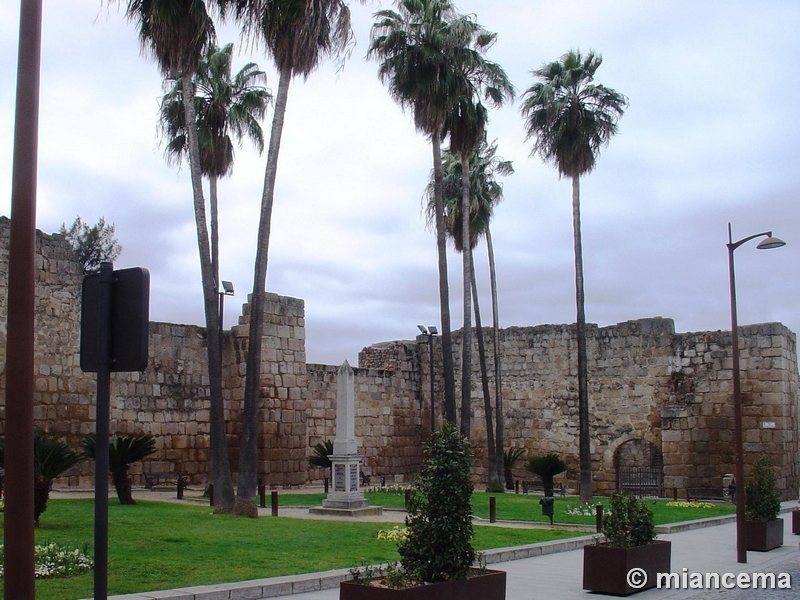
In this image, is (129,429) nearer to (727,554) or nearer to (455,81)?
(455,81)

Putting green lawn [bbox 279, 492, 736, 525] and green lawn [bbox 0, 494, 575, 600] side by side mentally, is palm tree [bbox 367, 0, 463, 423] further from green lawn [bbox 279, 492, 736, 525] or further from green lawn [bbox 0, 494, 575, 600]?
green lawn [bbox 0, 494, 575, 600]

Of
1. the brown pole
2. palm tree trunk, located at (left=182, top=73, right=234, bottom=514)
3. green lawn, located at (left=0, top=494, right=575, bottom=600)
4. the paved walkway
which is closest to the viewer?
the brown pole

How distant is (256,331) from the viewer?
15531 mm

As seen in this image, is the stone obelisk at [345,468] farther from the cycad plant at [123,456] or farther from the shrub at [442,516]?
the shrub at [442,516]

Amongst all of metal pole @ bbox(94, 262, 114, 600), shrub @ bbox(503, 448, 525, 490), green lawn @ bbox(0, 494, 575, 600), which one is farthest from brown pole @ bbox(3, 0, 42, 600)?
shrub @ bbox(503, 448, 525, 490)

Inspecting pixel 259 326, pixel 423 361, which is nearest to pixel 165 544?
pixel 259 326

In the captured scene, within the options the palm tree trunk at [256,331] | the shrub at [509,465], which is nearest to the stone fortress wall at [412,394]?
the shrub at [509,465]

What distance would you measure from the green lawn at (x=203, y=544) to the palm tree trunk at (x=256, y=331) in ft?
2.46

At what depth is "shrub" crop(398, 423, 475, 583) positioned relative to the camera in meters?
6.96

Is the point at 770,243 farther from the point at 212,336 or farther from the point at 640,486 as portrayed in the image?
the point at 640,486

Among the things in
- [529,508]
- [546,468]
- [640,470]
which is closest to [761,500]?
[529,508]

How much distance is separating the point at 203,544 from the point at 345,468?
20.3ft

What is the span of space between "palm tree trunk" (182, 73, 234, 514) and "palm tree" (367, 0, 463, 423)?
19.7 feet

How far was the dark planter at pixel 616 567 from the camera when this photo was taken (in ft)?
29.8
